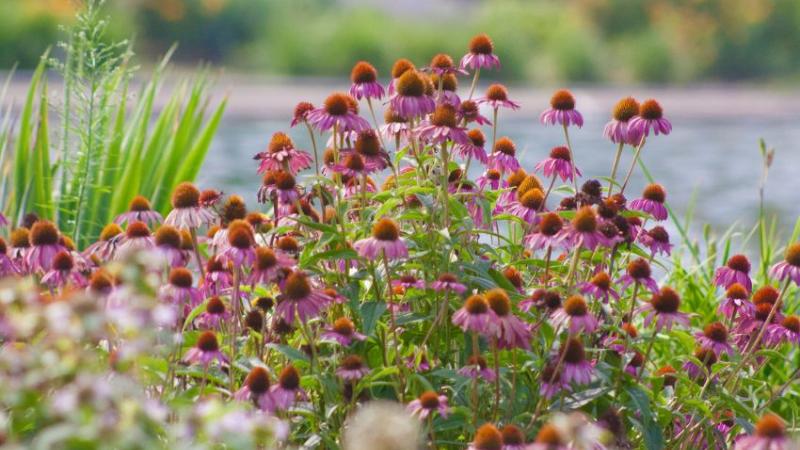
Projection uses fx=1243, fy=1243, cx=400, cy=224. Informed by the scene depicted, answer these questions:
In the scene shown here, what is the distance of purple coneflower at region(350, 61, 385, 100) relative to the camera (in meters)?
2.36

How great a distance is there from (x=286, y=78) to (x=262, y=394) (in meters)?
17.1

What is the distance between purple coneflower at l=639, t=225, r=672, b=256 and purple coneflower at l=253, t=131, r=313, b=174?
0.66 meters

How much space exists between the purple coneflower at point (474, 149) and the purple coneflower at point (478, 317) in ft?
1.88

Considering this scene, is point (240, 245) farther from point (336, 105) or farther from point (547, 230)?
point (547, 230)

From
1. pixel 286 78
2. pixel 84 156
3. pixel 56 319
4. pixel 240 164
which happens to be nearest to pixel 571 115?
pixel 56 319

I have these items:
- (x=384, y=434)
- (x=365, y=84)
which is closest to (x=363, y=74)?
(x=365, y=84)

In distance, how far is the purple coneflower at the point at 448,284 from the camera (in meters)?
1.98

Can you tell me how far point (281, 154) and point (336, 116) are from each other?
140mm

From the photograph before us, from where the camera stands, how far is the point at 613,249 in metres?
2.28

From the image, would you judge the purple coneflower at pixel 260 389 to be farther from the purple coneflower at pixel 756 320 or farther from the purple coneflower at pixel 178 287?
the purple coneflower at pixel 756 320

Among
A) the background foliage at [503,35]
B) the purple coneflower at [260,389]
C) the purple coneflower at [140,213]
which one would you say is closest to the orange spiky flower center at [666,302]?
the purple coneflower at [260,389]

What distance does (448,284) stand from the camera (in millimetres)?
1988

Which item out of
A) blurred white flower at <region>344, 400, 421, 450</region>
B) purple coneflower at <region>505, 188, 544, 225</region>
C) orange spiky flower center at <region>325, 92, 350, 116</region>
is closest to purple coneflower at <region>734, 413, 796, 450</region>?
blurred white flower at <region>344, 400, 421, 450</region>

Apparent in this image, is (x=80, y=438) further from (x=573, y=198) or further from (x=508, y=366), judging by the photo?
(x=573, y=198)
